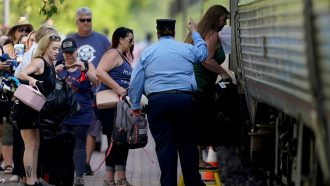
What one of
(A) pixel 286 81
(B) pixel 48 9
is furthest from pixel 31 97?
(A) pixel 286 81

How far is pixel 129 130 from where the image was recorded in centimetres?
1163

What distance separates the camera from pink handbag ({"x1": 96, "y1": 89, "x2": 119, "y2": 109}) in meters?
12.2

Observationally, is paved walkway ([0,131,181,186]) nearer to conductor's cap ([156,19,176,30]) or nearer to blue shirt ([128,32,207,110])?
blue shirt ([128,32,207,110])

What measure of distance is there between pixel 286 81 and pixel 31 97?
14.2 ft

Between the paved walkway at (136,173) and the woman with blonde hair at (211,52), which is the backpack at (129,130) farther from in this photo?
the paved walkway at (136,173)

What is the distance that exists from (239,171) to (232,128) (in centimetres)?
466

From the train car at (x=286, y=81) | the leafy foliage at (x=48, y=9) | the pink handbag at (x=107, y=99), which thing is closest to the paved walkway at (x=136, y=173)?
the pink handbag at (x=107, y=99)

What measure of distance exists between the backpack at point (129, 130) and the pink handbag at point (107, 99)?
0.56m

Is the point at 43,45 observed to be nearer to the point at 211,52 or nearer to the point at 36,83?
the point at 36,83

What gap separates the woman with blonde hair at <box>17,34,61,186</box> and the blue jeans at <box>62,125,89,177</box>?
96cm

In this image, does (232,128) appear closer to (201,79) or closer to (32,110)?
(201,79)

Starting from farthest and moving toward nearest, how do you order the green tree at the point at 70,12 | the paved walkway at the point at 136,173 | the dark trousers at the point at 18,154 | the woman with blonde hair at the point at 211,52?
the green tree at the point at 70,12 < the paved walkway at the point at 136,173 < the dark trousers at the point at 18,154 < the woman with blonde hair at the point at 211,52

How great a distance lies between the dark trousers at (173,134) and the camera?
35.2ft

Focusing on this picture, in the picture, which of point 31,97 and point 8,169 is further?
point 8,169
